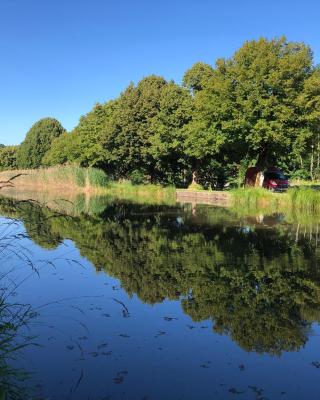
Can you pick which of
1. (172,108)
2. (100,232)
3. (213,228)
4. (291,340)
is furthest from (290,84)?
(291,340)

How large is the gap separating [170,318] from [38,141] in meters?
92.0

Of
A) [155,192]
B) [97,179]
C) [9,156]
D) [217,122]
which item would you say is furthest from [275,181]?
[9,156]

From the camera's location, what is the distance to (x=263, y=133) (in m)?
31.9

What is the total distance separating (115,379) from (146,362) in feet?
1.87

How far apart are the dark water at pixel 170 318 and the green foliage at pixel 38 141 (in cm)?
8278

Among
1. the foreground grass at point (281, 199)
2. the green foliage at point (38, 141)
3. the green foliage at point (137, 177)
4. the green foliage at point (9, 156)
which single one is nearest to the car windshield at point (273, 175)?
the foreground grass at point (281, 199)

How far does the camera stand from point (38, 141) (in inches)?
3725

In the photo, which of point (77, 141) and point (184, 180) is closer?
point (184, 180)

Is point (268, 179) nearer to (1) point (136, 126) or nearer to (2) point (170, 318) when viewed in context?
(1) point (136, 126)

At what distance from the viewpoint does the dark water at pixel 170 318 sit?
4.97 m

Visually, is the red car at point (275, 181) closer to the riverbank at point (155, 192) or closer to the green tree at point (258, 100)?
the green tree at point (258, 100)

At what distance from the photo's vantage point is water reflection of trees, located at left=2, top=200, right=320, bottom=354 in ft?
22.8

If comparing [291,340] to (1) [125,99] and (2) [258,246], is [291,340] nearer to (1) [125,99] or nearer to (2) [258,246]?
(2) [258,246]

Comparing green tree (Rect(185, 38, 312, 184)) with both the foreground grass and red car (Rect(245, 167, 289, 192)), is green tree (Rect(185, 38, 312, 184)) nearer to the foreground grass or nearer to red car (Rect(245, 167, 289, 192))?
red car (Rect(245, 167, 289, 192))
